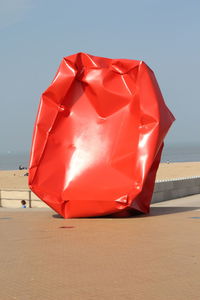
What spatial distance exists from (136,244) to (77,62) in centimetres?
435

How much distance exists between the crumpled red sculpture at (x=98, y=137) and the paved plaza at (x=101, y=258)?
425mm

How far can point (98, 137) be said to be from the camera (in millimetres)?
10633

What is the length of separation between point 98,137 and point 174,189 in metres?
4.77

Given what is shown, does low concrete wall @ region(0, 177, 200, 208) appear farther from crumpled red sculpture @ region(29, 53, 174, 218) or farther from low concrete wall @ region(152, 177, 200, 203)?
crumpled red sculpture @ region(29, 53, 174, 218)

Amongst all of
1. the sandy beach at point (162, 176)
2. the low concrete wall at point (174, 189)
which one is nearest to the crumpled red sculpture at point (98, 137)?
the low concrete wall at point (174, 189)

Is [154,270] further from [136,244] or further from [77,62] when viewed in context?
[77,62]

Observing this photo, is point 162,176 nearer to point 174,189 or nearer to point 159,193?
point 174,189

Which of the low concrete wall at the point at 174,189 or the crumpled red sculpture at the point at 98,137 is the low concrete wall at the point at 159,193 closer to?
the low concrete wall at the point at 174,189

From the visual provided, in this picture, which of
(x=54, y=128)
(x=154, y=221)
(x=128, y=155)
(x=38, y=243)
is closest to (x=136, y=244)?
(x=38, y=243)

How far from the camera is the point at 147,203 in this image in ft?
35.2

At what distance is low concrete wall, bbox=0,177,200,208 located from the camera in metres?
14.2

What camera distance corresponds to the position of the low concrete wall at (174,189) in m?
14.1

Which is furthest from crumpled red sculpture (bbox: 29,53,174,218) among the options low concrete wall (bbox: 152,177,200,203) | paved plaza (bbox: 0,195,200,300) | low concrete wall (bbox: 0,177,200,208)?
low concrete wall (bbox: 0,177,200,208)

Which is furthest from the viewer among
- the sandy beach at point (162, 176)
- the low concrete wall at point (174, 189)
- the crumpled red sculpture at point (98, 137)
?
the sandy beach at point (162, 176)
